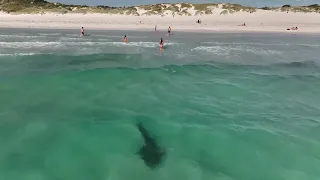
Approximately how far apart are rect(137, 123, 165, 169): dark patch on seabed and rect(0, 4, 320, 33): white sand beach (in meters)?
55.2

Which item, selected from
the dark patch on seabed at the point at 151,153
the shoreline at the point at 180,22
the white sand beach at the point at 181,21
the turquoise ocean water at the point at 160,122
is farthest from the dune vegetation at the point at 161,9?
the dark patch on seabed at the point at 151,153

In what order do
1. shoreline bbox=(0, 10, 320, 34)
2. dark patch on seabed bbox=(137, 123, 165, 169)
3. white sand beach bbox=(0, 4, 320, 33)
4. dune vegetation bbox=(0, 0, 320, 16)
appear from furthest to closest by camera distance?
1. dune vegetation bbox=(0, 0, 320, 16)
2. white sand beach bbox=(0, 4, 320, 33)
3. shoreline bbox=(0, 10, 320, 34)
4. dark patch on seabed bbox=(137, 123, 165, 169)

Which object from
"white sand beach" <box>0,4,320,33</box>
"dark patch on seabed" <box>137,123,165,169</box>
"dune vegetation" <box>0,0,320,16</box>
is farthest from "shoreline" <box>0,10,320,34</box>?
"dark patch on seabed" <box>137,123,165,169</box>

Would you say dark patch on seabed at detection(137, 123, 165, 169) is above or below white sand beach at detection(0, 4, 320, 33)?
below

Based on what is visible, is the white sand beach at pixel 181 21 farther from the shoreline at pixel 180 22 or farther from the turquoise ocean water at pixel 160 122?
the turquoise ocean water at pixel 160 122

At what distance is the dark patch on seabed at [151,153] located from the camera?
11.3 metres

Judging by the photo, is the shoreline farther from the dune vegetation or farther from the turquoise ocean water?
the turquoise ocean water

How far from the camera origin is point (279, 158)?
12.1 meters

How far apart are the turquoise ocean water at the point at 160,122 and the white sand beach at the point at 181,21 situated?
44.2 m

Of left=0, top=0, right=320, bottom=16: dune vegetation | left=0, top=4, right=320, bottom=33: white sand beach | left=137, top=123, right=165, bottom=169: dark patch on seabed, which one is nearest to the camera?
left=137, top=123, right=165, bottom=169: dark patch on seabed

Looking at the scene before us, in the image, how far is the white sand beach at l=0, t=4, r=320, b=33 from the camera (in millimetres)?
68312

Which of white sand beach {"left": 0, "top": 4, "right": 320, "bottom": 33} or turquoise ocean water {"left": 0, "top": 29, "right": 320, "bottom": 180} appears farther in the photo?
white sand beach {"left": 0, "top": 4, "right": 320, "bottom": 33}

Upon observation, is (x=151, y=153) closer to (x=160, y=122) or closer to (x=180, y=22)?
(x=160, y=122)

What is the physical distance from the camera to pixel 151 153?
11.9 meters
